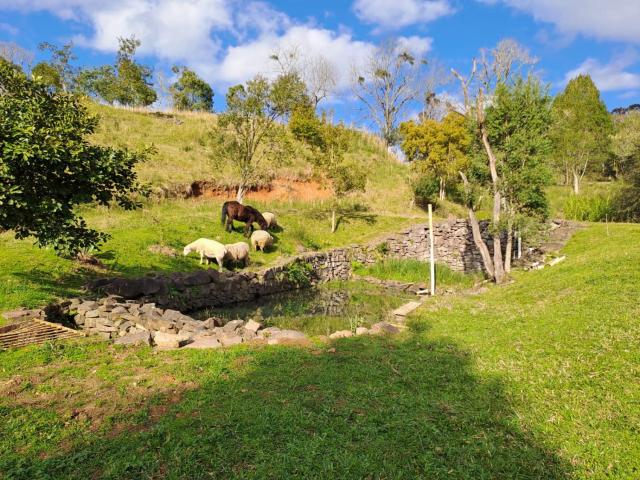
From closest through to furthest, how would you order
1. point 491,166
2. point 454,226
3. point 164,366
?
point 164,366, point 491,166, point 454,226

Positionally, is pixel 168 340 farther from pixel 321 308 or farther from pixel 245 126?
pixel 245 126

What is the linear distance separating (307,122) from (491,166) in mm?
19082

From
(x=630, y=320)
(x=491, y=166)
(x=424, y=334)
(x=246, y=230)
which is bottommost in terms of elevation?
(x=424, y=334)

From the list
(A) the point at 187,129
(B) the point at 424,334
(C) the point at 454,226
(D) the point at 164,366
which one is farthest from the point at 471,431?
(A) the point at 187,129

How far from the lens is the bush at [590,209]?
25.1 metres

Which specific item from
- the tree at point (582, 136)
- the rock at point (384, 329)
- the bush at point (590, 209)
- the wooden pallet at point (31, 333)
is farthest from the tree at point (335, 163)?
the tree at point (582, 136)

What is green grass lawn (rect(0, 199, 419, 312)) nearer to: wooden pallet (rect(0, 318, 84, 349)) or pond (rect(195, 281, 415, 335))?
wooden pallet (rect(0, 318, 84, 349))

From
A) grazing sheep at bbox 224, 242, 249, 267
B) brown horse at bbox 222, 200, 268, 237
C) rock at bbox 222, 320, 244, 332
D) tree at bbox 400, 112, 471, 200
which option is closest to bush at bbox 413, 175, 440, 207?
tree at bbox 400, 112, 471, 200

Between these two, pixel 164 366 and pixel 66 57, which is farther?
pixel 66 57

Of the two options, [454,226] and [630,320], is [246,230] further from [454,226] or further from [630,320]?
[630,320]

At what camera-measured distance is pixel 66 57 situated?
140 feet

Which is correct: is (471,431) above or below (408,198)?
below

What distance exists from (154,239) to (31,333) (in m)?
9.30

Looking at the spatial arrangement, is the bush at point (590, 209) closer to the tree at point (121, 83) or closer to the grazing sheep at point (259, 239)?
the grazing sheep at point (259, 239)
